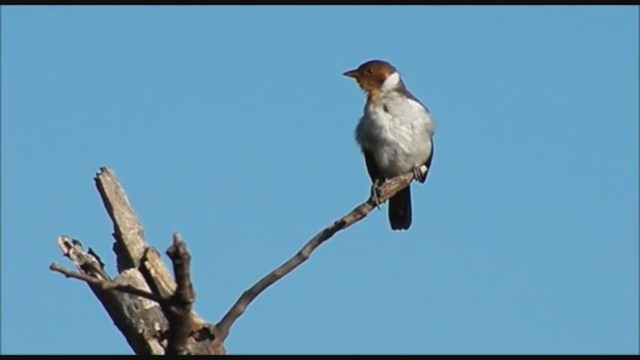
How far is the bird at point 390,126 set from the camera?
862 centimetres

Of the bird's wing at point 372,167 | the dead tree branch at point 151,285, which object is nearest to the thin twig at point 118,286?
the dead tree branch at point 151,285

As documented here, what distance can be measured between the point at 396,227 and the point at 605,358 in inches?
138

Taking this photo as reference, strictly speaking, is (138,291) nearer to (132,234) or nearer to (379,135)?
(132,234)

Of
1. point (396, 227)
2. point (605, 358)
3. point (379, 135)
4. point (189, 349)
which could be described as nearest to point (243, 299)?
point (189, 349)

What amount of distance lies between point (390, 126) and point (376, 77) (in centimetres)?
48

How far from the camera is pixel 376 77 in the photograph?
8891 mm

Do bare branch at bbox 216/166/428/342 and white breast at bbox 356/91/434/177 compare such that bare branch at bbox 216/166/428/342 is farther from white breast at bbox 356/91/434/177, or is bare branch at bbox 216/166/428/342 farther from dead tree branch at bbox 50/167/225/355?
white breast at bbox 356/91/434/177

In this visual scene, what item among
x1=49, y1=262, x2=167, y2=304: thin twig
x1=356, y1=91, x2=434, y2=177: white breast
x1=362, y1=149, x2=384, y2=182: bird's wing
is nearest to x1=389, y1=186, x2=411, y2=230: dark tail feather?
x1=362, y1=149, x2=384, y2=182: bird's wing

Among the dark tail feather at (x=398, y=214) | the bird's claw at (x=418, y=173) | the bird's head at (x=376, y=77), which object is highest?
the bird's head at (x=376, y=77)

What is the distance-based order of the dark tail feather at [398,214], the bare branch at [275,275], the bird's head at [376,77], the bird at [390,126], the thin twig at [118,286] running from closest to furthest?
1. the thin twig at [118,286]
2. the bare branch at [275,275]
3. the bird at [390,126]
4. the bird's head at [376,77]
5. the dark tail feather at [398,214]

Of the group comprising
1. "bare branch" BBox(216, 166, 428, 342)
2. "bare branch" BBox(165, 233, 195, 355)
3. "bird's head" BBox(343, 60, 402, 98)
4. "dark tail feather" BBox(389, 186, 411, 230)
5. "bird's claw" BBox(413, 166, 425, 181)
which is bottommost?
"bare branch" BBox(165, 233, 195, 355)

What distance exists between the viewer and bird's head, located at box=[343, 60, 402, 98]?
8.83m

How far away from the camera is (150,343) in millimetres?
5250

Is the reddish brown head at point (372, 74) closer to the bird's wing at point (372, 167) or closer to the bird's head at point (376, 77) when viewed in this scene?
the bird's head at point (376, 77)
